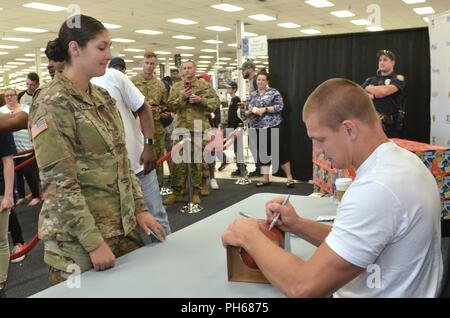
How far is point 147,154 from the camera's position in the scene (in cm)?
278

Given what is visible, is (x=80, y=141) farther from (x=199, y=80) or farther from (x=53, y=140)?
(x=199, y=80)

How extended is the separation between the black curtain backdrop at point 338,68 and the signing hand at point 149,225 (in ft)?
15.3

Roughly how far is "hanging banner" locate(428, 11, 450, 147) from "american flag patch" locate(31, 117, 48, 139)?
412 centimetres

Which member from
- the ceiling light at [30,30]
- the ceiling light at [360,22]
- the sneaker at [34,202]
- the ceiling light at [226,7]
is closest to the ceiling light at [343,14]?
the ceiling light at [360,22]

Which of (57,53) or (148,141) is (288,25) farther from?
(57,53)

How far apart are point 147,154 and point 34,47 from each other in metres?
15.2

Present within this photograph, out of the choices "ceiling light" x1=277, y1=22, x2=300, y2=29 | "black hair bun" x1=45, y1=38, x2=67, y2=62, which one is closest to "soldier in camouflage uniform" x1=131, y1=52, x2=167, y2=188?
"black hair bun" x1=45, y1=38, x2=67, y2=62

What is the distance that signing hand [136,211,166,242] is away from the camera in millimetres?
1623

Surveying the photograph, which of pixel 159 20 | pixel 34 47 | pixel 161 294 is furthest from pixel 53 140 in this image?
pixel 34 47

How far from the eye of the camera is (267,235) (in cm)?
123

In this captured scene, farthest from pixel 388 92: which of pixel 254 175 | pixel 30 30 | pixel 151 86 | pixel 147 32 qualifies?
pixel 30 30

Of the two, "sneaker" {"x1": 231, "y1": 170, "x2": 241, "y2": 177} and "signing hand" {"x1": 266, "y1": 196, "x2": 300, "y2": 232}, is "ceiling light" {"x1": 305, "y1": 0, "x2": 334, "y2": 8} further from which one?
"signing hand" {"x1": 266, "y1": 196, "x2": 300, "y2": 232}

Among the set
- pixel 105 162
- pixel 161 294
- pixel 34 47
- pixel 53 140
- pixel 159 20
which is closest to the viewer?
pixel 161 294

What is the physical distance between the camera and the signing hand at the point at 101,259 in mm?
1377
